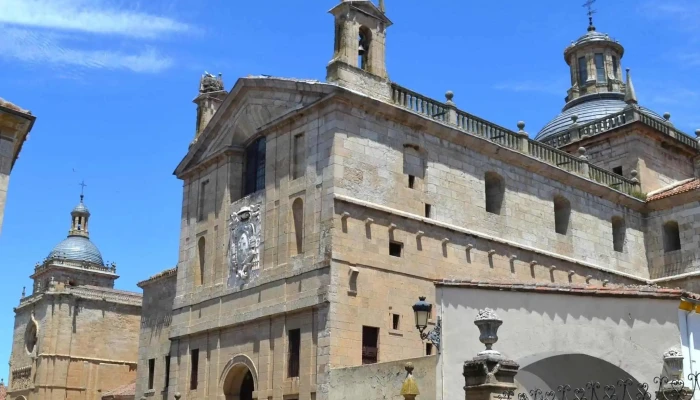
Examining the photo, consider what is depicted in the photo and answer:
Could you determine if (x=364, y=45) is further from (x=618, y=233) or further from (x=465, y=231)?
(x=618, y=233)

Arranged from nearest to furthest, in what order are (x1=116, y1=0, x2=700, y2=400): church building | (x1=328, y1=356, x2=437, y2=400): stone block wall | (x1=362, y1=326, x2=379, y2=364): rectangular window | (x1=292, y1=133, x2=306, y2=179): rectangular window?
1. (x1=328, y1=356, x2=437, y2=400): stone block wall
2. (x1=362, y1=326, x2=379, y2=364): rectangular window
3. (x1=116, y1=0, x2=700, y2=400): church building
4. (x1=292, y1=133, x2=306, y2=179): rectangular window

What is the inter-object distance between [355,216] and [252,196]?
4.63 m

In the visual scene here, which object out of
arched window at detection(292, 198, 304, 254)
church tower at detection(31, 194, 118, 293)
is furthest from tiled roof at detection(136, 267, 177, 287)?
church tower at detection(31, 194, 118, 293)

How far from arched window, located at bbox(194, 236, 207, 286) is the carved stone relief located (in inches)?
75.8

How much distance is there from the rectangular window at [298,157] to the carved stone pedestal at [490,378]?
40.6 ft

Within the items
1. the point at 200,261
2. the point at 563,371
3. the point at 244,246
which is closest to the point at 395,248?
the point at 244,246

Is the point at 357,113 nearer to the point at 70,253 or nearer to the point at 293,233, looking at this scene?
the point at 293,233

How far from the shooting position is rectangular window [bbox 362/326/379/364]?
22812mm

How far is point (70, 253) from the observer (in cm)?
5944

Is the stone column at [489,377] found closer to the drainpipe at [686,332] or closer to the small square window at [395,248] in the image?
the drainpipe at [686,332]

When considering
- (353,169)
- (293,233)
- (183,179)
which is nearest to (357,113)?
(353,169)

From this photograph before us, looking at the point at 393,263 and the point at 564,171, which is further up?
the point at 564,171

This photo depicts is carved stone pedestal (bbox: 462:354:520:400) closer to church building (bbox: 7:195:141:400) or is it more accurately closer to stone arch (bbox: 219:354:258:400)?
Answer: stone arch (bbox: 219:354:258:400)

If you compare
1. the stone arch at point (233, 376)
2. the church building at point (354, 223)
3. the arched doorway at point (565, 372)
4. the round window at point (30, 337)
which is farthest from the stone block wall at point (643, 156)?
the round window at point (30, 337)
